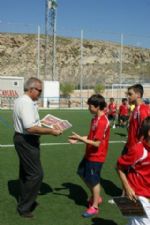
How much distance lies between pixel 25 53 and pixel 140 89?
111677mm

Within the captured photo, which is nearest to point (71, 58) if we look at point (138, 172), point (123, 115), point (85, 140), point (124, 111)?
point (124, 111)

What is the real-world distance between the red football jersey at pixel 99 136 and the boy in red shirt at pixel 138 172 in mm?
2215

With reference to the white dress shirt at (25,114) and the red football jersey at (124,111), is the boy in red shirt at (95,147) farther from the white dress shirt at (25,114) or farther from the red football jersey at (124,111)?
the red football jersey at (124,111)

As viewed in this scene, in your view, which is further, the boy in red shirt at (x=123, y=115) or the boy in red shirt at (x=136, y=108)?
the boy in red shirt at (x=123, y=115)

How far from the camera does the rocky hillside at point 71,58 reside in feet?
336

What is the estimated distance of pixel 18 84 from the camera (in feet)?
149

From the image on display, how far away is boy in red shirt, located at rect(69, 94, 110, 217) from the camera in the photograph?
21.6 feet

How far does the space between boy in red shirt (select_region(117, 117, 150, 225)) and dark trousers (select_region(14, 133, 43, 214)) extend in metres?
2.36

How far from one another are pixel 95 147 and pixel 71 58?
109940 mm

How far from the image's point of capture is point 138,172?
4355 millimetres

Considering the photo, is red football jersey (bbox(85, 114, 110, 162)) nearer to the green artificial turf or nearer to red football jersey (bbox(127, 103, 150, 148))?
red football jersey (bbox(127, 103, 150, 148))

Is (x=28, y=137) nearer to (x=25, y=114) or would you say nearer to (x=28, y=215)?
(x=25, y=114)

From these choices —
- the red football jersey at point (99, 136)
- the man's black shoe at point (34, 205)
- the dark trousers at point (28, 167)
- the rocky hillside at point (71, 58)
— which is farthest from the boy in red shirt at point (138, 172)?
the rocky hillside at point (71, 58)

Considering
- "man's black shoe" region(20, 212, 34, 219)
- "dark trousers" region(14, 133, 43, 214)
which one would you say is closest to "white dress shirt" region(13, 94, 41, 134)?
"dark trousers" region(14, 133, 43, 214)
